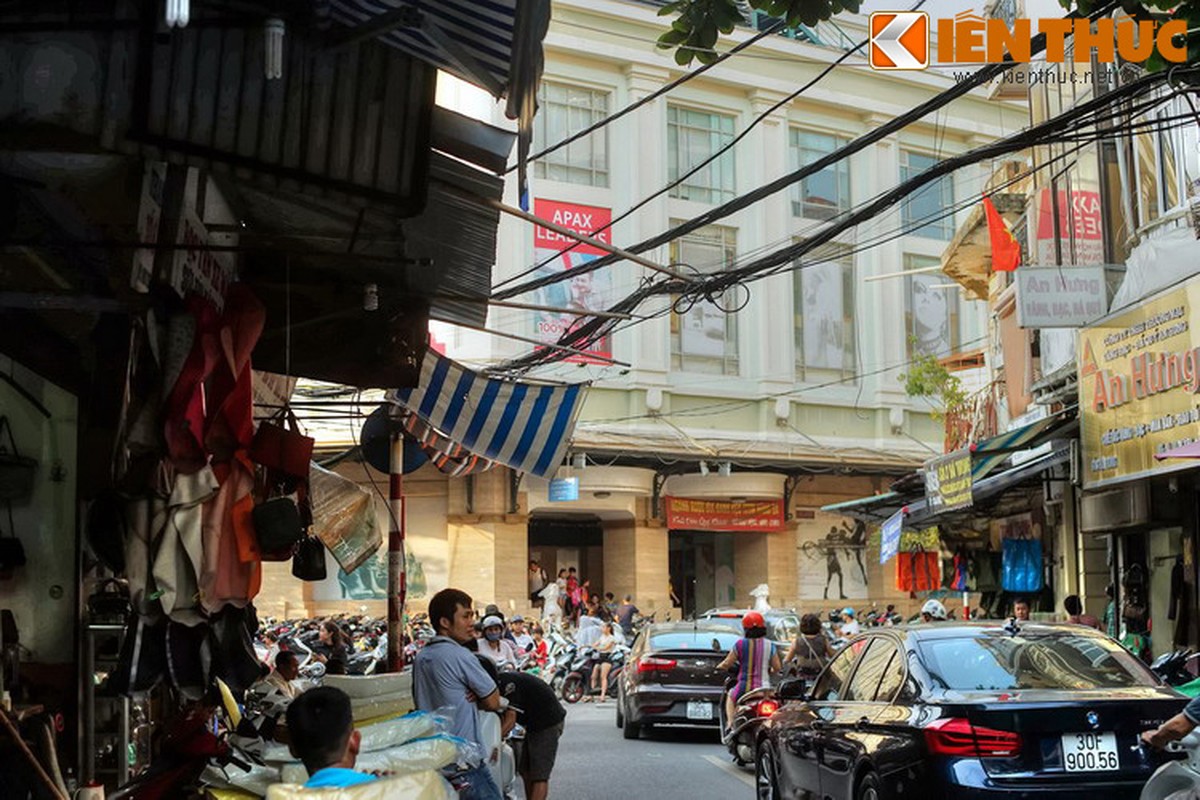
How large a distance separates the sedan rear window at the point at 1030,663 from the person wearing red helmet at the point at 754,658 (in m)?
6.29

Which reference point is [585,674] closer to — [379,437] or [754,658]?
[754,658]

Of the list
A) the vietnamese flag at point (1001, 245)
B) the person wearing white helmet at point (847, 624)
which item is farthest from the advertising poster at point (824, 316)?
the vietnamese flag at point (1001, 245)

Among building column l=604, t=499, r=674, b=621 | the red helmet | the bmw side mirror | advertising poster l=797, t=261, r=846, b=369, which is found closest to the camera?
the bmw side mirror

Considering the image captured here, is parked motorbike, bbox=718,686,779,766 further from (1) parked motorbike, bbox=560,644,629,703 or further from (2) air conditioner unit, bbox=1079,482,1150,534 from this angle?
(1) parked motorbike, bbox=560,644,629,703

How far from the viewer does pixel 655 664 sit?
19031 millimetres

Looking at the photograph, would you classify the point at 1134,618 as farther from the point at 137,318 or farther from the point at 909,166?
the point at 909,166

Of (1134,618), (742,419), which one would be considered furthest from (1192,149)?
(742,419)

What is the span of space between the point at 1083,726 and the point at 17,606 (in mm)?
5786

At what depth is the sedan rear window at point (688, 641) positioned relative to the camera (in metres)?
19.3

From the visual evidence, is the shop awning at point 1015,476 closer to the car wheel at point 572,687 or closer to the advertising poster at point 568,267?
the car wheel at point 572,687

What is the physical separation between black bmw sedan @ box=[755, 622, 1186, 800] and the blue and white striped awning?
3820 mm

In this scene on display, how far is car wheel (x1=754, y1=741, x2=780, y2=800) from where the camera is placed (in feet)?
38.4

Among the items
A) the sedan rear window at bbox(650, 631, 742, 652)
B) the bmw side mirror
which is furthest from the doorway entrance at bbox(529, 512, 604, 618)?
the bmw side mirror

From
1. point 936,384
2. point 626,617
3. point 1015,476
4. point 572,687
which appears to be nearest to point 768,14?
point 1015,476
